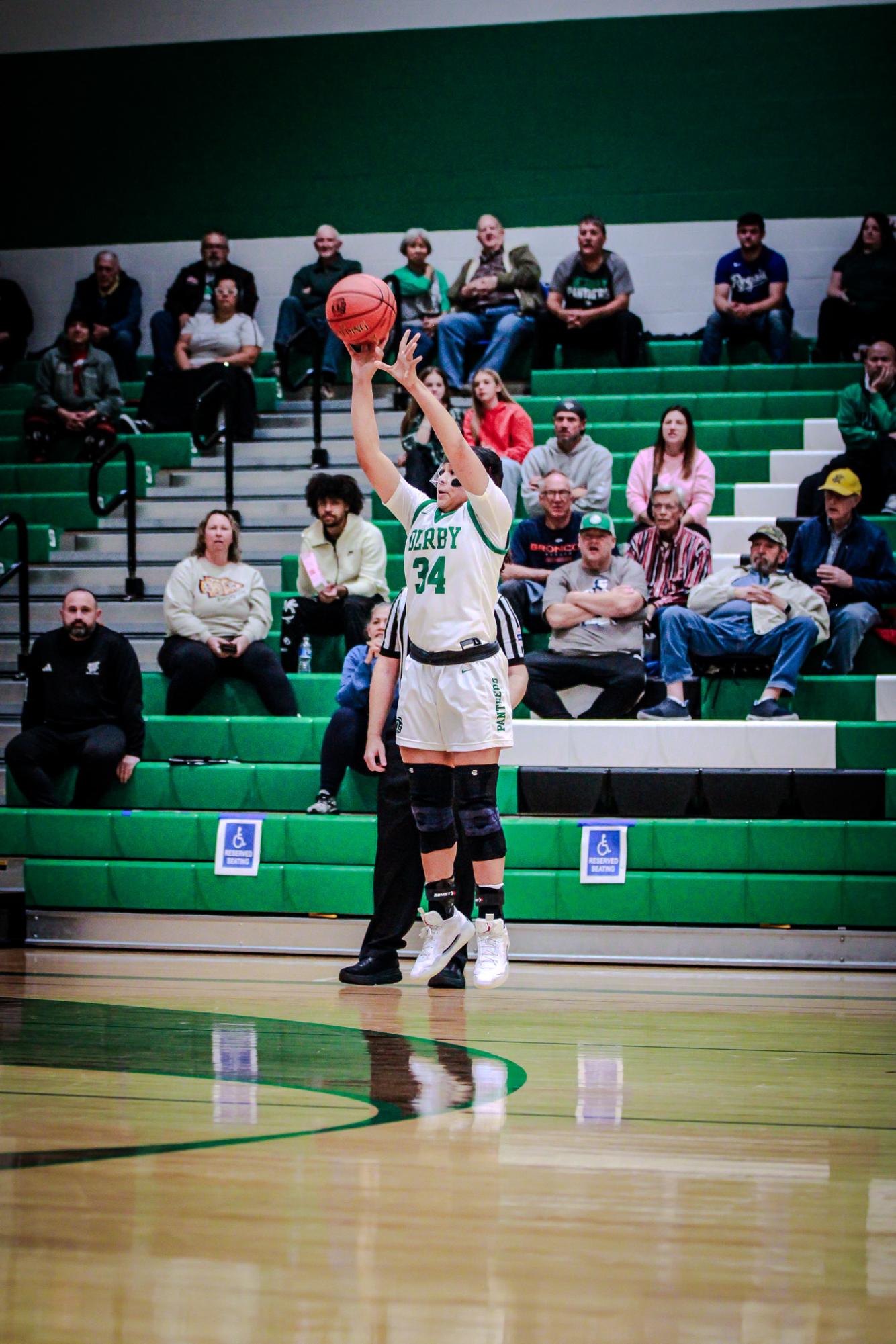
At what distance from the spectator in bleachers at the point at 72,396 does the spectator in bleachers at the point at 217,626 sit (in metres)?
2.46

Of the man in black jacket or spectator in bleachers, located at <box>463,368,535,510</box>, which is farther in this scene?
spectator in bleachers, located at <box>463,368,535,510</box>

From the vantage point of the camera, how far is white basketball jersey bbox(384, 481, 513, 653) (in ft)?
14.4

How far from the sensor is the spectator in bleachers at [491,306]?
9.23m

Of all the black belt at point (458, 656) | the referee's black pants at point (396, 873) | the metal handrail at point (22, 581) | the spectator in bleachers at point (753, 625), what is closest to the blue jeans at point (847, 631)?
the spectator in bleachers at point (753, 625)

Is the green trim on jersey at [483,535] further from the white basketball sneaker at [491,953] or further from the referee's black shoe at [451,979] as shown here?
the referee's black shoe at [451,979]

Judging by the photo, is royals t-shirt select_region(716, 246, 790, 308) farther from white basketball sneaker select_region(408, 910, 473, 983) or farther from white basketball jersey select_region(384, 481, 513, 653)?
white basketball sneaker select_region(408, 910, 473, 983)

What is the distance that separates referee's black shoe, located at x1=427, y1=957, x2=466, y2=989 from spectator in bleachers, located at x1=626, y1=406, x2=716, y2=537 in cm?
322

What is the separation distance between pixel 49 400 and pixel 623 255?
4.26 metres

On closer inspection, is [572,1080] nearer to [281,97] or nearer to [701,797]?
[701,797]

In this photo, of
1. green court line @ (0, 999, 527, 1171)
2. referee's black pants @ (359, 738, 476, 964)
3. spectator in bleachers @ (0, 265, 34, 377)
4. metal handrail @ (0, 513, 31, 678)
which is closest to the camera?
green court line @ (0, 999, 527, 1171)

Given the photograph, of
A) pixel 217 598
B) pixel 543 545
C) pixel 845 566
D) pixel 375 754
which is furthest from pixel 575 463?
pixel 375 754

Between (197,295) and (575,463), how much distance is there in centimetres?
387

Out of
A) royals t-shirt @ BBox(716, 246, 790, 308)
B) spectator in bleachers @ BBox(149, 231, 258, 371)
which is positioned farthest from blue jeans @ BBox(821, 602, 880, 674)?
spectator in bleachers @ BBox(149, 231, 258, 371)

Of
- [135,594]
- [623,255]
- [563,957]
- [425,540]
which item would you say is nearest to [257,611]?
[135,594]
